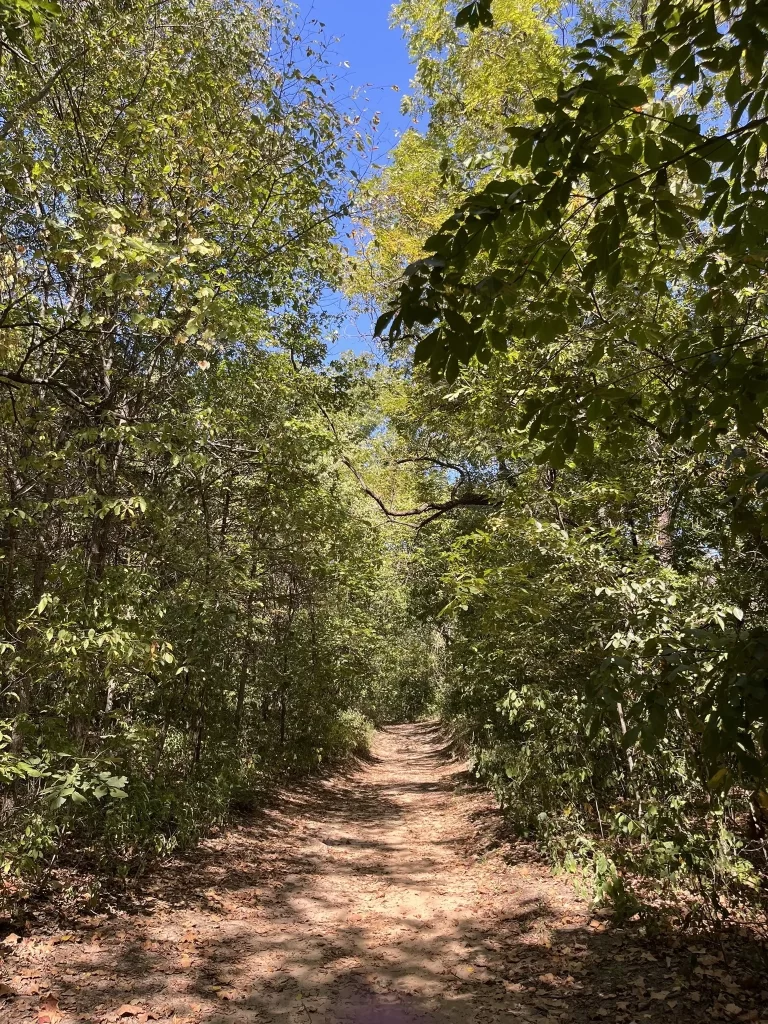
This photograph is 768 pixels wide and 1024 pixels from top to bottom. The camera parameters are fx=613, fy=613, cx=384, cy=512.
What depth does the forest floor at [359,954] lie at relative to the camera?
389 cm

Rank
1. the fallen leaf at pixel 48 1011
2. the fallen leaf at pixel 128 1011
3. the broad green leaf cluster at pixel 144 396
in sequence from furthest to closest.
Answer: the broad green leaf cluster at pixel 144 396 → the fallen leaf at pixel 128 1011 → the fallen leaf at pixel 48 1011

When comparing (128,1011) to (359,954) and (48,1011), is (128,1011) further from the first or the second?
(359,954)

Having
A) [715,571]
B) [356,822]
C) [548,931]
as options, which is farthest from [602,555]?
[356,822]

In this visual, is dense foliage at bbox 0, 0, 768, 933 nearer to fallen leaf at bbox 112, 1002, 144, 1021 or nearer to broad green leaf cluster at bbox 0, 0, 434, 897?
broad green leaf cluster at bbox 0, 0, 434, 897

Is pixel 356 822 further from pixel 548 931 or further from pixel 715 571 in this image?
pixel 715 571

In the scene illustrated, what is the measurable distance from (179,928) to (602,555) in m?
4.92

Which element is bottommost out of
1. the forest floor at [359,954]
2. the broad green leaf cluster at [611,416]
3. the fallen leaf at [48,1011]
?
the forest floor at [359,954]

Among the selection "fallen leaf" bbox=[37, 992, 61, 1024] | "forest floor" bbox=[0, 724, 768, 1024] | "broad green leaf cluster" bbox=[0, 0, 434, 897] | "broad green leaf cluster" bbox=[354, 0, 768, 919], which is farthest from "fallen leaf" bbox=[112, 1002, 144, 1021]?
"broad green leaf cluster" bbox=[354, 0, 768, 919]

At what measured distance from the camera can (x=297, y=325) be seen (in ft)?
29.8

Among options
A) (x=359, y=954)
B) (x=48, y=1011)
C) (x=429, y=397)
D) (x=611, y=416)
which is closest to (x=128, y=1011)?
(x=48, y=1011)

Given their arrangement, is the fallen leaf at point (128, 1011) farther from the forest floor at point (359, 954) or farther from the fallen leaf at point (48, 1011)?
the fallen leaf at point (48, 1011)

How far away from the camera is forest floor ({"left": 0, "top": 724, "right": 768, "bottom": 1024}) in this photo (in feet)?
12.8

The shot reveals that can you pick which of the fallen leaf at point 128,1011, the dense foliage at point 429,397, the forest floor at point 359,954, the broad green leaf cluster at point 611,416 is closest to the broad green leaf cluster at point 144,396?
the dense foliage at point 429,397

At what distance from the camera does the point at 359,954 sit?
505 cm
